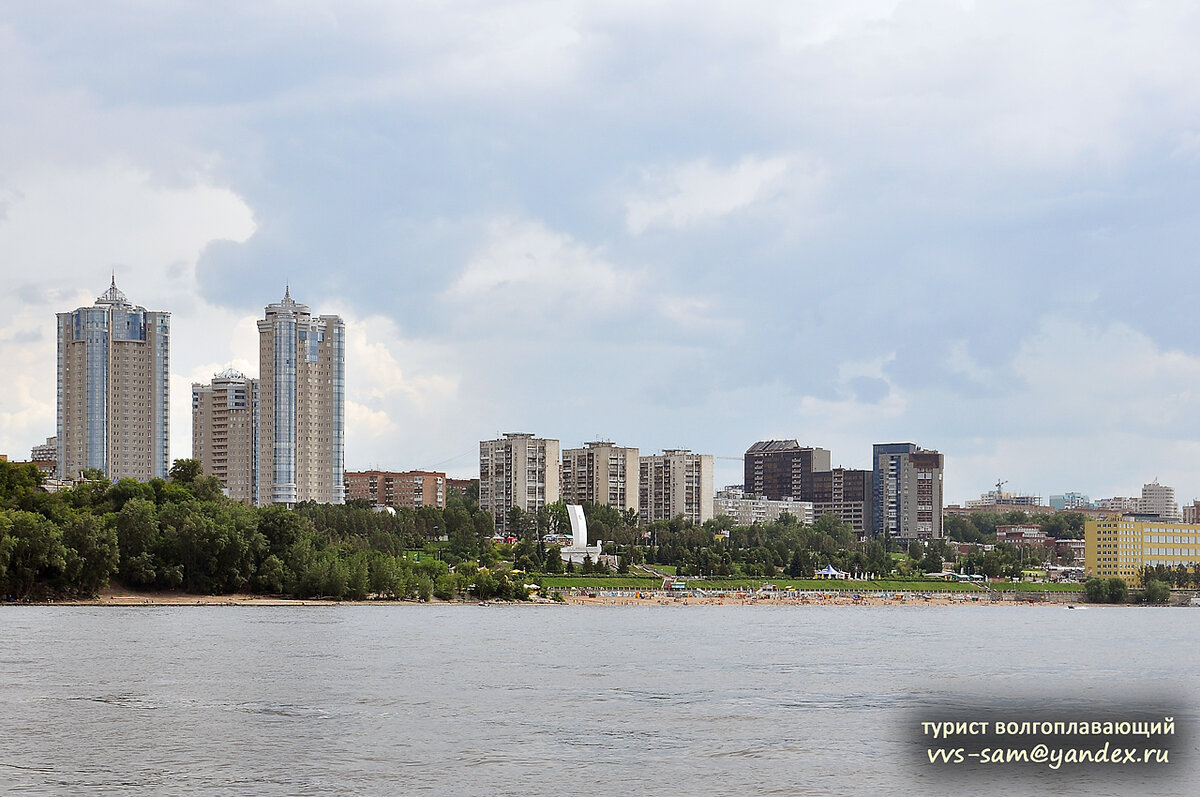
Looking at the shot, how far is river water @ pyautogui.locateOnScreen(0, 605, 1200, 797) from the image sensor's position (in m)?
31.4

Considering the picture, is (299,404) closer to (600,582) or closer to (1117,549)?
(600,582)

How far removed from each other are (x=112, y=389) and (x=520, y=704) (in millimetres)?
161324

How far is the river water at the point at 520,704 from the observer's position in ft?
103

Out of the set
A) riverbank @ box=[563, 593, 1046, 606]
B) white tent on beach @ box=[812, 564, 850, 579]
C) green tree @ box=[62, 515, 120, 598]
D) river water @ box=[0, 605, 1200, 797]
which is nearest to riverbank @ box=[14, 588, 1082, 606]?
riverbank @ box=[563, 593, 1046, 606]

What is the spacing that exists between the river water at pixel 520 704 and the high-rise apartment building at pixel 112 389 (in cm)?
11001

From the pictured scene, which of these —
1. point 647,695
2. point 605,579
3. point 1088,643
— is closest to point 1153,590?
point 605,579

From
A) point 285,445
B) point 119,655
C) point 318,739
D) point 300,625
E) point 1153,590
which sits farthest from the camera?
point 285,445

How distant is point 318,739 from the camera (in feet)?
119

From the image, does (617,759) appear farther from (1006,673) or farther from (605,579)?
(605,579)

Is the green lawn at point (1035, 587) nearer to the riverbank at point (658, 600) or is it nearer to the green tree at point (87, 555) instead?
the riverbank at point (658, 600)

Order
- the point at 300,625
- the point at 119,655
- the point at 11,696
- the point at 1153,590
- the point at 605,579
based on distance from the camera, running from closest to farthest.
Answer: the point at 11,696, the point at 119,655, the point at 300,625, the point at 605,579, the point at 1153,590

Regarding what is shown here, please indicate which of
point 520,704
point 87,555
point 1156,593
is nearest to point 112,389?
point 87,555

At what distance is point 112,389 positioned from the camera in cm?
19288

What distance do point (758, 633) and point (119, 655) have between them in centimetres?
4247
